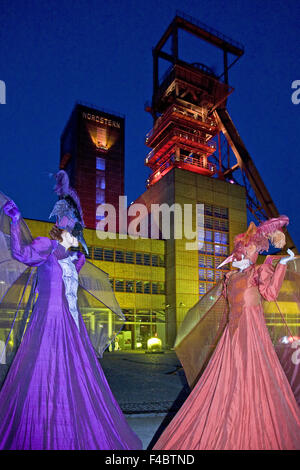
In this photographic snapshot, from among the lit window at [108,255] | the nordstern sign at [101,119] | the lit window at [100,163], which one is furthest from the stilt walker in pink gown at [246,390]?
the nordstern sign at [101,119]

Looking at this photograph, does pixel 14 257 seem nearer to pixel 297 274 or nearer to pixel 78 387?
pixel 78 387

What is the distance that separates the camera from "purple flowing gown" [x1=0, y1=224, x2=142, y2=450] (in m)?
2.91

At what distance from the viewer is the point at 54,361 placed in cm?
313

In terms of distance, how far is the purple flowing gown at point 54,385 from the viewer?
9.55 ft

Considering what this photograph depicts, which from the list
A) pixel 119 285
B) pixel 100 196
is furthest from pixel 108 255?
pixel 100 196

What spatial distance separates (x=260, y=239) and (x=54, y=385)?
234cm

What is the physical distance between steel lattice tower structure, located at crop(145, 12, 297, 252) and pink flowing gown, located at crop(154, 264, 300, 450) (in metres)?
20.6

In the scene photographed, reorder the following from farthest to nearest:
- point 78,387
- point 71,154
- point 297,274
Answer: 1. point 71,154
2. point 297,274
3. point 78,387

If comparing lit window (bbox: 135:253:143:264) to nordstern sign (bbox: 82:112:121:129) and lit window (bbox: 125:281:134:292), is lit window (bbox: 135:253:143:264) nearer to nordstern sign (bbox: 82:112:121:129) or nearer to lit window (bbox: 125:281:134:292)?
lit window (bbox: 125:281:134:292)

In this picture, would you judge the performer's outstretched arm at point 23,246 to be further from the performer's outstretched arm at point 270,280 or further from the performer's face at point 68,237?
the performer's outstretched arm at point 270,280

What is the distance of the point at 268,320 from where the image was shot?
4555 mm

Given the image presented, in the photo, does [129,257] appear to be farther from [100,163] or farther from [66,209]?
[100,163]


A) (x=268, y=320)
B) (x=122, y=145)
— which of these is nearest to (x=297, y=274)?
(x=268, y=320)
